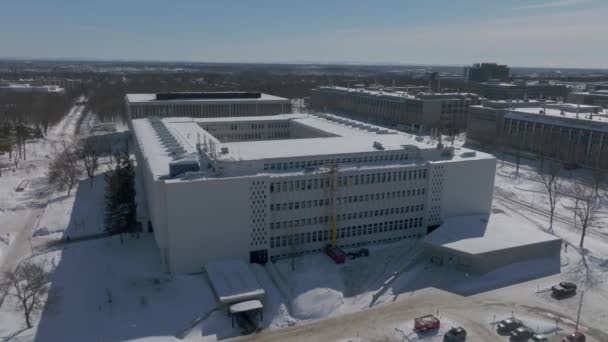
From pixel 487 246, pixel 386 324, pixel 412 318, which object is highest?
pixel 487 246

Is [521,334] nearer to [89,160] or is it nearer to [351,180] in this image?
[351,180]

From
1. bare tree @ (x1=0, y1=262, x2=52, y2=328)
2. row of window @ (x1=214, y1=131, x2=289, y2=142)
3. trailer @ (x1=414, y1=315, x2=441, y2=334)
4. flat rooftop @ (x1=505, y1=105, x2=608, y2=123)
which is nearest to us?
trailer @ (x1=414, y1=315, x2=441, y2=334)

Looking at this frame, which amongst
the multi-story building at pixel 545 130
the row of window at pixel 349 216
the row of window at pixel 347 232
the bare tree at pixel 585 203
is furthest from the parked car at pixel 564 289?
the multi-story building at pixel 545 130

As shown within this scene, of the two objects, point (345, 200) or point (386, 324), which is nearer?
point (386, 324)

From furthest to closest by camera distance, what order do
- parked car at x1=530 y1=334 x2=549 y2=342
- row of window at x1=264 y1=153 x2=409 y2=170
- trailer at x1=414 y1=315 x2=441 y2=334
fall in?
row of window at x1=264 y1=153 x2=409 y2=170, trailer at x1=414 y1=315 x2=441 y2=334, parked car at x1=530 y1=334 x2=549 y2=342

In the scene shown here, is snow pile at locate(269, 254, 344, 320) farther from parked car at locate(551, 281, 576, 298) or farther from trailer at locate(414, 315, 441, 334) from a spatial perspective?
parked car at locate(551, 281, 576, 298)

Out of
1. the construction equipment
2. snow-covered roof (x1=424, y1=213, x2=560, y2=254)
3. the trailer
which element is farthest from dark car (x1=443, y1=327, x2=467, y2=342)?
the construction equipment

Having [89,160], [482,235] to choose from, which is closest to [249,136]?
[89,160]
